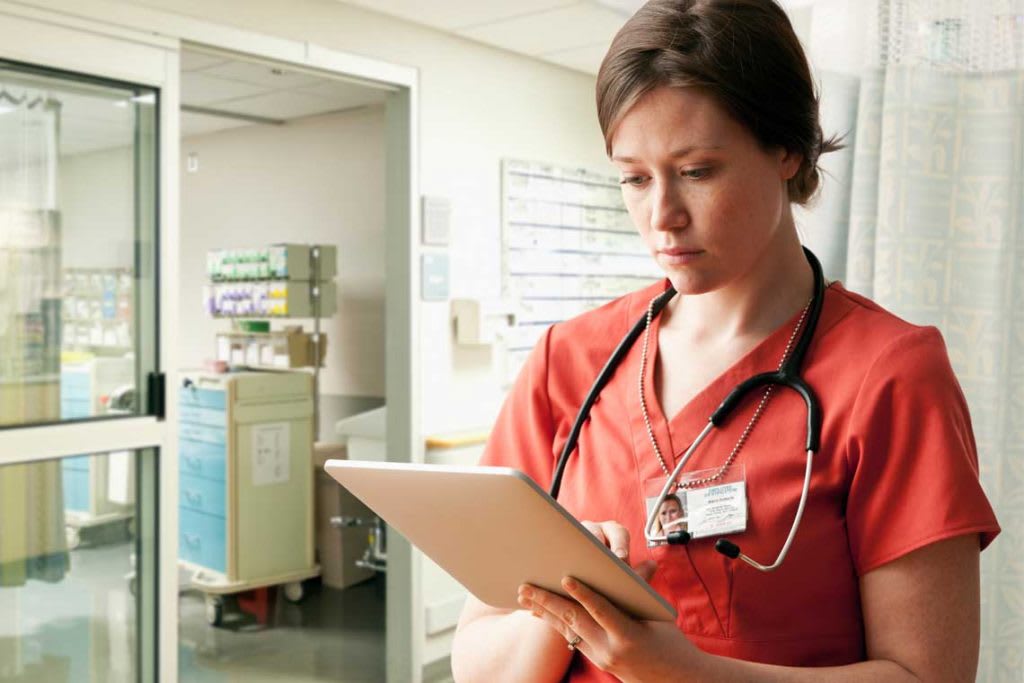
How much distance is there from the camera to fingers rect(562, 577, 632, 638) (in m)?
0.85

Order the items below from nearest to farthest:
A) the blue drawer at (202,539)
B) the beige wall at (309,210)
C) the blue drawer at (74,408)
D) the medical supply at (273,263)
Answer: the blue drawer at (74,408), the blue drawer at (202,539), the medical supply at (273,263), the beige wall at (309,210)

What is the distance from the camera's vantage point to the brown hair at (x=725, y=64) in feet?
3.04

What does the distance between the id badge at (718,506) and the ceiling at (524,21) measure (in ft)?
8.78

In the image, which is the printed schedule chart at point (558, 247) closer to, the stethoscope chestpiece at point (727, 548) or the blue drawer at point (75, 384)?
the blue drawer at point (75, 384)

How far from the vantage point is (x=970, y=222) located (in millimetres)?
1616

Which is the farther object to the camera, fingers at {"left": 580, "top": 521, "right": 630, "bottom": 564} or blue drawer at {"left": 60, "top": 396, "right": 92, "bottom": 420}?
blue drawer at {"left": 60, "top": 396, "right": 92, "bottom": 420}

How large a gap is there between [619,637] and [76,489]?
244 centimetres

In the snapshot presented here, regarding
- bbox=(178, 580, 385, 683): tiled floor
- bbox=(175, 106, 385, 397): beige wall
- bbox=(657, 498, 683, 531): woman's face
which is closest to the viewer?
bbox=(657, 498, 683, 531): woman's face

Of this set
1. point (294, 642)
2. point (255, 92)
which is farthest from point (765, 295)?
point (255, 92)

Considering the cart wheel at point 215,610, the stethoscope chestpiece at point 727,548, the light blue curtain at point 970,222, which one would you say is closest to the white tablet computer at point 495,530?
the stethoscope chestpiece at point 727,548

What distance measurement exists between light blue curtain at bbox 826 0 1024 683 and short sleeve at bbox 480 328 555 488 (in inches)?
28.3

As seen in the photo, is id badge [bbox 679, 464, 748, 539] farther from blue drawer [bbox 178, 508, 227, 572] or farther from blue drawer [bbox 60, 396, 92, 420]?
blue drawer [bbox 178, 508, 227, 572]

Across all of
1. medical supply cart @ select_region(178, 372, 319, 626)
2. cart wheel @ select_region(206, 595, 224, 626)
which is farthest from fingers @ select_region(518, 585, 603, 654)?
cart wheel @ select_region(206, 595, 224, 626)

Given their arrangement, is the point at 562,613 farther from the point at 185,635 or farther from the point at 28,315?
the point at 185,635
